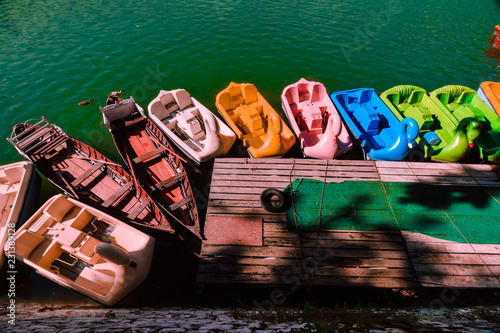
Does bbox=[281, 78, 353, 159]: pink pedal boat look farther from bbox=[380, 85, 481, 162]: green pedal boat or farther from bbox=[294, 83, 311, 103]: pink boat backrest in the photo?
bbox=[380, 85, 481, 162]: green pedal boat

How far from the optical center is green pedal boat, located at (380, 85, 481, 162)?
9.19 meters

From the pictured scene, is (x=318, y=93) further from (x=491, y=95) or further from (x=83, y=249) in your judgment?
(x=83, y=249)

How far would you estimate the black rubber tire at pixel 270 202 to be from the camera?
7.25 m

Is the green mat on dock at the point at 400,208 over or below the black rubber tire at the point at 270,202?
below

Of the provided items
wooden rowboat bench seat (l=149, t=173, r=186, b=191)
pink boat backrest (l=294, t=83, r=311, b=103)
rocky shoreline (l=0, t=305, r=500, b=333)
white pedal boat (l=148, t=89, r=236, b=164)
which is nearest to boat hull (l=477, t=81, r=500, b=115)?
pink boat backrest (l=294, t=83, r=311, b=103)

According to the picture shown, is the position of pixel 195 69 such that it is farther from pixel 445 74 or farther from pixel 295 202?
pixel 445 74

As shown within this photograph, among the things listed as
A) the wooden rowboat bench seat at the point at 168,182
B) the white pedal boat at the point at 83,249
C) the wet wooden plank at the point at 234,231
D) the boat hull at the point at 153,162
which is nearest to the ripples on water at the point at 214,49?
the boat hull at the point at 153,162

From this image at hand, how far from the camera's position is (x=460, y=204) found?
24.5 ft

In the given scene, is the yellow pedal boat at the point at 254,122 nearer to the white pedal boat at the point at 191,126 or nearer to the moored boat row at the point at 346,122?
the moored boat row at the point at 346,122

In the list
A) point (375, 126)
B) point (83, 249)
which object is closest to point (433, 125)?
point (375, 126)

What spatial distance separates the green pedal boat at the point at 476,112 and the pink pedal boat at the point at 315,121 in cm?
522

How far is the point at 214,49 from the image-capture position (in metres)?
17.2

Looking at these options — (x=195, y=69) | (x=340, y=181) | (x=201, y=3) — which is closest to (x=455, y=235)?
(x=340, y=181)

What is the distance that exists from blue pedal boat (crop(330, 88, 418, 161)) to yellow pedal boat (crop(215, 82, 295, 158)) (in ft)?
10.3
